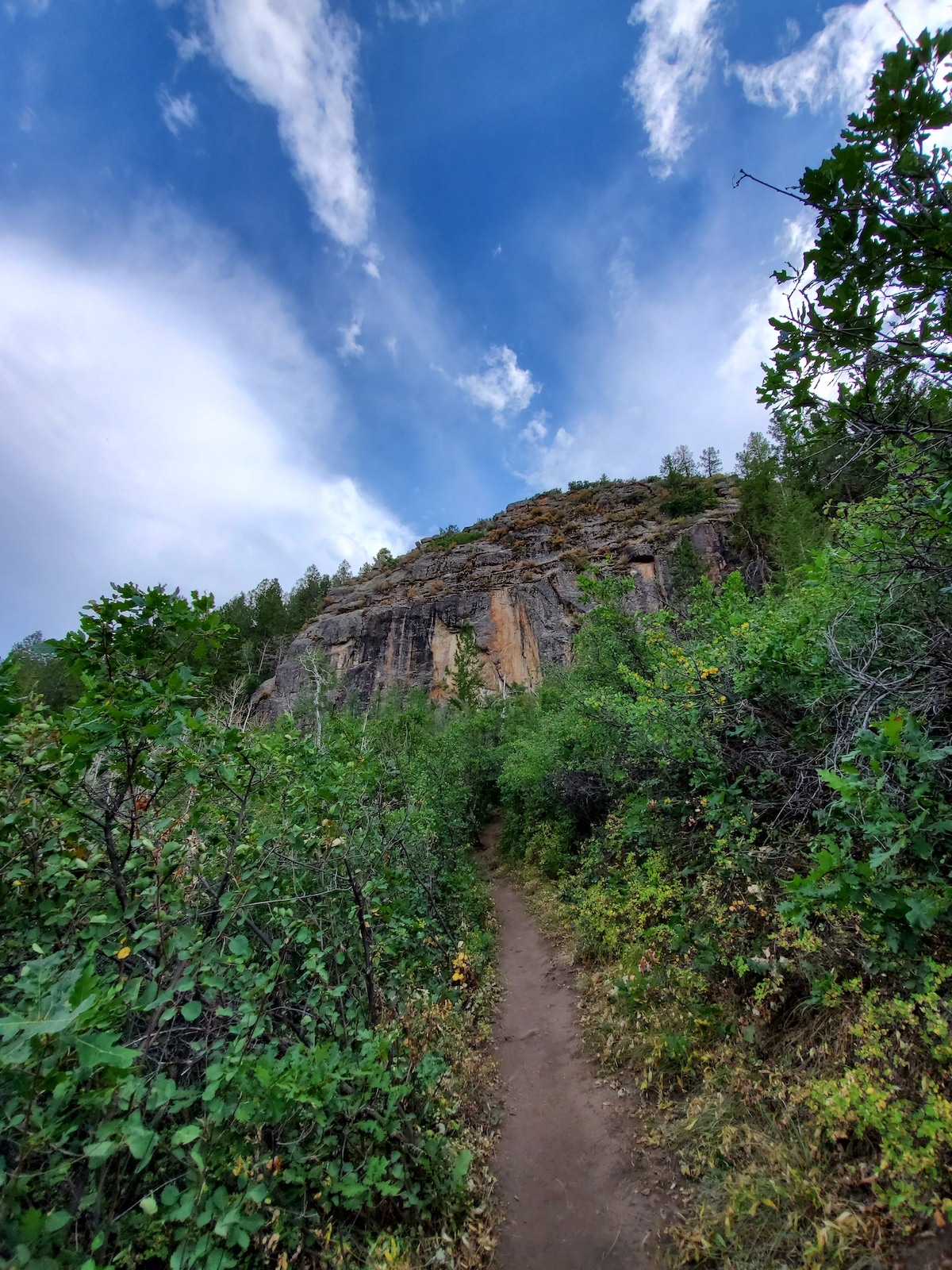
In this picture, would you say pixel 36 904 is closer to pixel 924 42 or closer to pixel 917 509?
pixel 917 509

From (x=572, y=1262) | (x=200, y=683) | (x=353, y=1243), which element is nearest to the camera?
(x=200, y=683)

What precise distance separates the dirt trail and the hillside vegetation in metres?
0.28

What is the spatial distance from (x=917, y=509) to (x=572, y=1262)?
5.19 metres

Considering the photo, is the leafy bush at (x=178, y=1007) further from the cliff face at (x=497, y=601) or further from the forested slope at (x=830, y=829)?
the cliff face at (x=497, y=601)

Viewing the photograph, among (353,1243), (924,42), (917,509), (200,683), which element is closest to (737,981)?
(353,1243)

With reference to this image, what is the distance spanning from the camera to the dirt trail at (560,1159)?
3242 millimetres

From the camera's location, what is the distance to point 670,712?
5438mm

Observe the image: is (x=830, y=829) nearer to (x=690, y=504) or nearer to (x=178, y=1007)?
(x=178, y=1007)

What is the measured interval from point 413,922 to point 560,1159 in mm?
2103

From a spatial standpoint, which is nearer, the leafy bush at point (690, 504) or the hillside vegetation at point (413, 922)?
the hillside vegetation at point (413, 922)

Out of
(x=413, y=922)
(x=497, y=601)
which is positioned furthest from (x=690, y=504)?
(x=413, y=922)

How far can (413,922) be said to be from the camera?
14.2 feet

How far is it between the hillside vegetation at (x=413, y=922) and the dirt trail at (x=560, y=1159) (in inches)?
11.1

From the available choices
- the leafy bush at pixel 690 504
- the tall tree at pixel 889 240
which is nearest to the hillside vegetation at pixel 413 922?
the tall tree at pixel 889 240
